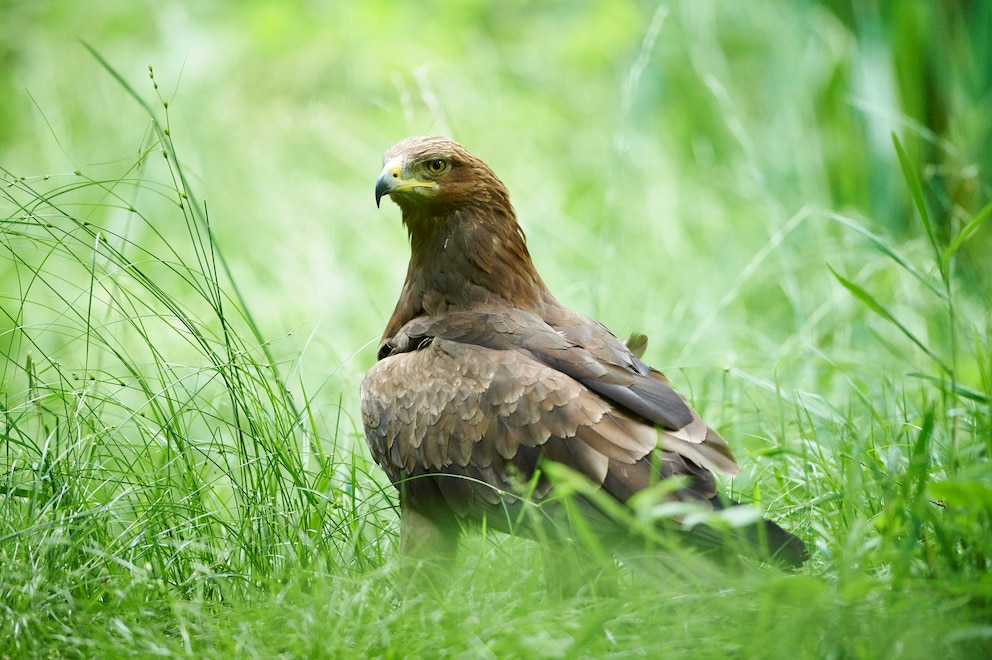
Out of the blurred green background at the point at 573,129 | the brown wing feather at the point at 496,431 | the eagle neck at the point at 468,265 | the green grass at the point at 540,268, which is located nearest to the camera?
the green grass at the point at 540,268

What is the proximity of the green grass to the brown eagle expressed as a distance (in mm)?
182

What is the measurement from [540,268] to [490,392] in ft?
9.77

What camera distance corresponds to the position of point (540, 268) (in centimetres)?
580

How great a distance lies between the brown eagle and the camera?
272 centimetres

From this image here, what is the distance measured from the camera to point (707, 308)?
5422 millimetres

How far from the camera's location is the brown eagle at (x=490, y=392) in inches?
107

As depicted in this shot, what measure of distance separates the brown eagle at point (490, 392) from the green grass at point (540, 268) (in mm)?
182

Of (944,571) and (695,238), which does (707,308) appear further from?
(944,571)

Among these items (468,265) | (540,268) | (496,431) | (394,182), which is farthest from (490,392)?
(540,268)

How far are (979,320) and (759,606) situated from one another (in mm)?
2976

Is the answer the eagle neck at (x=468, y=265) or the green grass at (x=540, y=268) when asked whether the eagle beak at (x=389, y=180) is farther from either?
the green grass at (x=540, y=268)

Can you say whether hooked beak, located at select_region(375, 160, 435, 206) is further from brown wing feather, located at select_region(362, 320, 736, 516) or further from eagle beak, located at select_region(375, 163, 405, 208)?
brown wing feather, located at select_region(362, 320, 736, 516)

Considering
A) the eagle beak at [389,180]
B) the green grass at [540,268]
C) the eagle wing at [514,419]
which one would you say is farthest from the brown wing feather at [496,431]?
the eagle beak at [389,180]

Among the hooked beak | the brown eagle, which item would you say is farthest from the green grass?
the hooked beak
